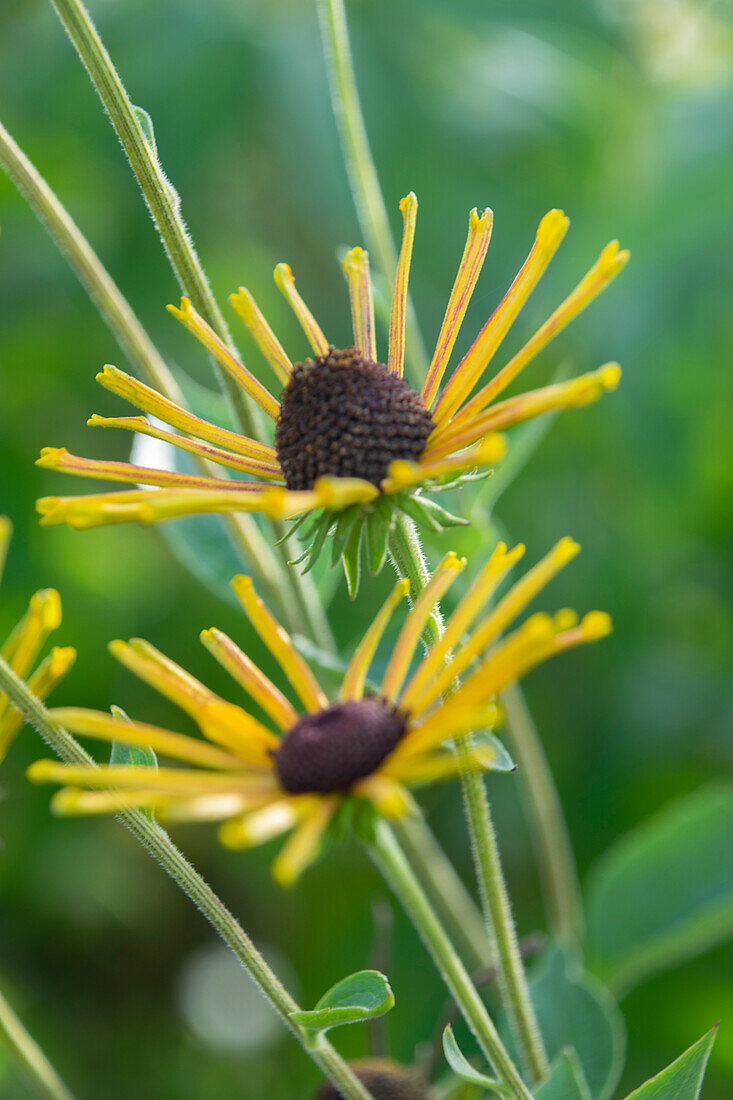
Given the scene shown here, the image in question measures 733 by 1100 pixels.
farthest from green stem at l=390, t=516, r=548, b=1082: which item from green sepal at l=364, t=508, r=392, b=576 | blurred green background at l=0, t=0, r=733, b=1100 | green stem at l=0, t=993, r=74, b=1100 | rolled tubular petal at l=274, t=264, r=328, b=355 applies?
blurred green background at l=0, t=0, r=733, b=1100

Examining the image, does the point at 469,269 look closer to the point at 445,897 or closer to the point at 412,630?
the point at 412,630

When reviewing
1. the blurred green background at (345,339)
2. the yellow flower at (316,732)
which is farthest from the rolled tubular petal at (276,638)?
the blurred green background at (345,339)

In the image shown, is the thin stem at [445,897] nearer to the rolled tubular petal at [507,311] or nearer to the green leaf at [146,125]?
the rolled tubular petal at [507,311]

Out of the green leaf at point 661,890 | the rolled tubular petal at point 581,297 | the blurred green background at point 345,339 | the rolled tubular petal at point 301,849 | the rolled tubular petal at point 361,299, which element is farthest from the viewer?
the blurred green background at point 345,339

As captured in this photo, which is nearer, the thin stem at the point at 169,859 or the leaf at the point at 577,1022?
the thin stem at the point at 169,859

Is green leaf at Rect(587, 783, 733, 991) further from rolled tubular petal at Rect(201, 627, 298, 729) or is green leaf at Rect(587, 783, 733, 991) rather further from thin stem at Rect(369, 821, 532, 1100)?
rolled tubular petal at Rect(201, 627, 298, 729)

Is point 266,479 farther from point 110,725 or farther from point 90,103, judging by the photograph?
point 90,103
